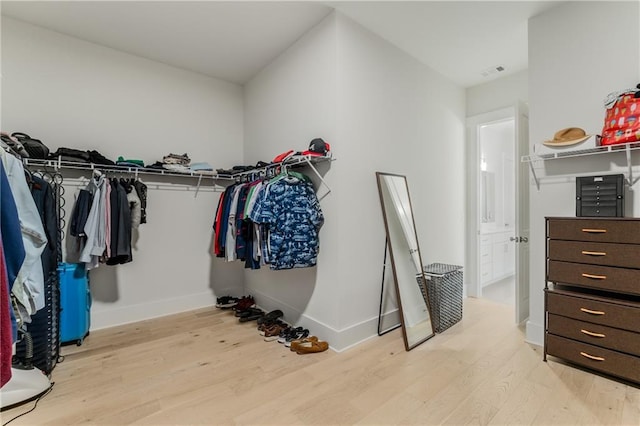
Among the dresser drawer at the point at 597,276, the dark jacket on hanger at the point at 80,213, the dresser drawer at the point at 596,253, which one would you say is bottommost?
the dresser drawer at the point at 597,276

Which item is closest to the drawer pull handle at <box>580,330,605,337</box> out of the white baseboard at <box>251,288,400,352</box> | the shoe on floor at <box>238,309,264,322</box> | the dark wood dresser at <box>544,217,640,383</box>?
the dark wood dresser at <box>544,217,640,383</box>

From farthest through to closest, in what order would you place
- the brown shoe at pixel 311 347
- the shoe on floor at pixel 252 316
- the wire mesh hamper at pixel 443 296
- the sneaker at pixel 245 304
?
the sneaker at pixel 245 304 → the shoe on floor at pixel 252 316 → the wire mesh hamper at pixel 443 296 → the brown shoe at pixel 311 347

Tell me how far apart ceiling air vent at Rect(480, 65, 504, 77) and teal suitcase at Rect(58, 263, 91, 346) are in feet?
15.8

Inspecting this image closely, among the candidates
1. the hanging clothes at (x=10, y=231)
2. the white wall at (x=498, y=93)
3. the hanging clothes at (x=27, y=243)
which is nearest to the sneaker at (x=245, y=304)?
the hanging clothes at (x=27, y=243)

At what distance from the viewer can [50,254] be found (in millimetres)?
2123

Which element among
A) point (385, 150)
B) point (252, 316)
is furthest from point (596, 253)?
point (252, 316)

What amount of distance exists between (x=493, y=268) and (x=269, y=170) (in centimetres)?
412

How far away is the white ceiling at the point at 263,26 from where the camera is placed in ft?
8.33

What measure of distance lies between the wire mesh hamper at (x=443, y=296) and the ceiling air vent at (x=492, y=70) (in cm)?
245

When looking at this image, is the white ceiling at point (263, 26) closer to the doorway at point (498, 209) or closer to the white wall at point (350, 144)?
the white wall at point (350, 144)

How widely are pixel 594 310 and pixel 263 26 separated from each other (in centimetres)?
353

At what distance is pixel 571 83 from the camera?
96.2 inches

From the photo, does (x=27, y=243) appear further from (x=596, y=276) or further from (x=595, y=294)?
(x=595, y=294)

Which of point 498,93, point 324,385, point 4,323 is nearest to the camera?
point 4,323
